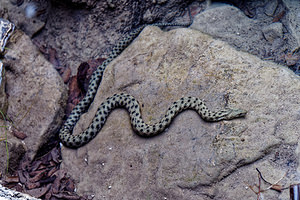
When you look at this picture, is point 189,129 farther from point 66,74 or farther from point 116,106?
point 66,74

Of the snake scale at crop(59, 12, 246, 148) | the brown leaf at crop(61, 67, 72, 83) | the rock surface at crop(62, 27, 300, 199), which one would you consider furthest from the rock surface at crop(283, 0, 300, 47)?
the brown leaf at crop(61, 67, 72, 83)

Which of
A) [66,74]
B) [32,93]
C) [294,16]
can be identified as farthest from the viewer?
[66,74]

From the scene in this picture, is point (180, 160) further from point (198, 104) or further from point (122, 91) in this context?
point (122, 91)

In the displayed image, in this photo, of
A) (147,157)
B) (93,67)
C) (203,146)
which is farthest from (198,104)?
(93,67)

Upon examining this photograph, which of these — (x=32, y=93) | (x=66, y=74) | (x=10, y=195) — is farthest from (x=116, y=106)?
(x=10, y=195)

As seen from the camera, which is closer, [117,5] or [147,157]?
[147,157]

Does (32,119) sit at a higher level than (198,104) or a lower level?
higher
